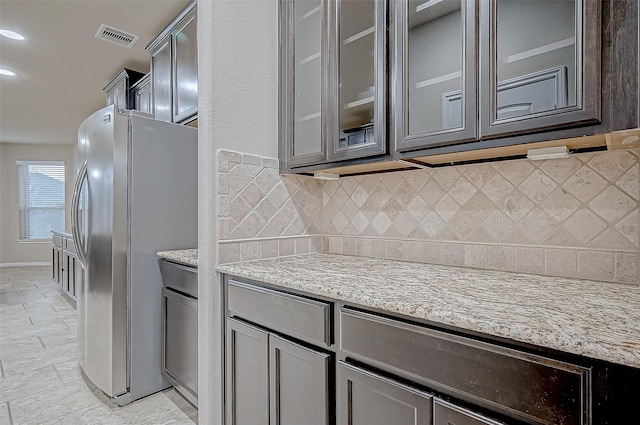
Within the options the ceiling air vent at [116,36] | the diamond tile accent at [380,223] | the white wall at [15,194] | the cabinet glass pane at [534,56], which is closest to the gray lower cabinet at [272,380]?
the diamond tile accent at [380,223]

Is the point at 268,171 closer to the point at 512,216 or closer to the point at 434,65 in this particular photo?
the point at 434,65

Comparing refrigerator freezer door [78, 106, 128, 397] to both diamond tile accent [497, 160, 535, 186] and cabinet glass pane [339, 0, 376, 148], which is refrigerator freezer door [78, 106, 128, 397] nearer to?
cabinet glass pane [339, 0, 376, 148]

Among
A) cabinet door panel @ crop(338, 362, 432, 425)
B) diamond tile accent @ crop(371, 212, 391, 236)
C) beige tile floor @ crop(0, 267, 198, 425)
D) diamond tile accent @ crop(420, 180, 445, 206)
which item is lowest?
beige tile floor @ crop(0, 267, 198, 425)

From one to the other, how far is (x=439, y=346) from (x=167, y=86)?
291cm

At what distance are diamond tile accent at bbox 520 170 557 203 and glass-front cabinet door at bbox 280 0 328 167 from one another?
0.84 meters

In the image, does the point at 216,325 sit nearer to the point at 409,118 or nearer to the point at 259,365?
Result: the point at 259,365

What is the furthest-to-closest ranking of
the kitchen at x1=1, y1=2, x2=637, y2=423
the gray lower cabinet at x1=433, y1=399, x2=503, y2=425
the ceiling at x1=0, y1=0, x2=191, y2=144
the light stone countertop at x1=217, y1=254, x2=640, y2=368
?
the ceiling at x1=0, y1=0, x2=191, y2=144
the kitchen at x1=1, y1=2, x2=637, y2=423
the gray lower cabinet at x1=433, y1=399, x2=503, y2=425
the light stone countertop at x1=217, y1=254, x2=640, y2=368

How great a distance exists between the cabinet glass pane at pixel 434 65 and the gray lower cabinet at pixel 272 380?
914 mm

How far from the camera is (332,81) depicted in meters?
1.54

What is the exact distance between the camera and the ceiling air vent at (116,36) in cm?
290

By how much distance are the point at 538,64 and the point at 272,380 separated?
1.39 metres

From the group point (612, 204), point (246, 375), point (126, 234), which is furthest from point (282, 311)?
point (126, 234)

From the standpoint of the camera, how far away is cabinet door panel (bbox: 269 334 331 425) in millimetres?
1094

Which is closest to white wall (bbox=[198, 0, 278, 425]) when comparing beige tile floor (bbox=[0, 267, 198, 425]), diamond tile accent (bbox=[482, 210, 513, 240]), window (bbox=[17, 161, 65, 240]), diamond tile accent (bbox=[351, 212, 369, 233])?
beige tile floor (bbox=[0, 267, 198, 425])
